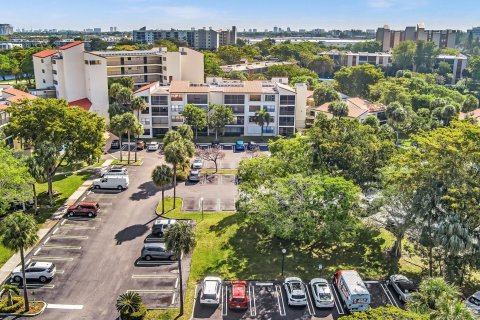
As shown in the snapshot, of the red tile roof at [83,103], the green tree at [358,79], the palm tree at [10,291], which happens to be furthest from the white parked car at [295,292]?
the green tree at [358,79]

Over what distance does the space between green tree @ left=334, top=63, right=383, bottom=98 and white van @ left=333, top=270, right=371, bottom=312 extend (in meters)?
101

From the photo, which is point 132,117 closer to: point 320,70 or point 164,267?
point 164,267

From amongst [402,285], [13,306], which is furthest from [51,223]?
[402,285]

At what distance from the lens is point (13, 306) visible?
32.3 metres

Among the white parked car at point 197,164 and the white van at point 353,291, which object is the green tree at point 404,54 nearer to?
the white parked car at point 197,164

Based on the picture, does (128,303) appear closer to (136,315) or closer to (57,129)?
(136,315)

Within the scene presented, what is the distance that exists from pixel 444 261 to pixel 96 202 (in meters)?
→ 38.8

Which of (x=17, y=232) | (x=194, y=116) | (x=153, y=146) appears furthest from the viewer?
(x=194, y=116)

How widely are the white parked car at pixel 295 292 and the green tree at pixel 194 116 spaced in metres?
49.7

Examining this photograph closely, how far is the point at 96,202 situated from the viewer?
2066 inches

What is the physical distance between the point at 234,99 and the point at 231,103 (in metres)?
1.02

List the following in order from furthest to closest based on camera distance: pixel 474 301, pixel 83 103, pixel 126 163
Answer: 1. pixel 83 103
2. pixel 126 163
3. pixel 474 301

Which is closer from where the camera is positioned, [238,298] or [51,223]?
[238,298]

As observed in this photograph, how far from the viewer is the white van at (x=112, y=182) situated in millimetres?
57009
